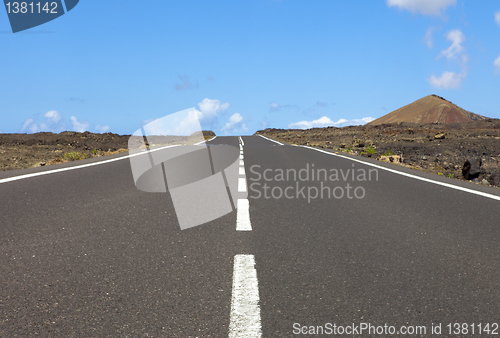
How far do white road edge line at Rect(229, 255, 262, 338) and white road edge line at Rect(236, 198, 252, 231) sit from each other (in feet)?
3.64

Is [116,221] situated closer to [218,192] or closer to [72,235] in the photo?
[72,235]

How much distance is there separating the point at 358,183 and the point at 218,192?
325cm

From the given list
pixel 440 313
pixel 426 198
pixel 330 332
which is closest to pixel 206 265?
pixel 330 332

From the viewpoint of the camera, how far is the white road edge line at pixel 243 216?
461cm

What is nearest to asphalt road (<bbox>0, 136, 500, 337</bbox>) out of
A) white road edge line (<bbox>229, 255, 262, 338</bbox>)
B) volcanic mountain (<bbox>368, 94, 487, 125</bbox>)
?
white road edge line (<bbox>229, 255, 262, 338</bbox>)

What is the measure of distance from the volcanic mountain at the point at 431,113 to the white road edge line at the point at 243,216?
349 ft

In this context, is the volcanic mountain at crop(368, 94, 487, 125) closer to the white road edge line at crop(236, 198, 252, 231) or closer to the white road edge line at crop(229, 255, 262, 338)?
the white road edge line at crop(236, 198, 252, 231)

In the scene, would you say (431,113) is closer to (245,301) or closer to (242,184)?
(242,184)

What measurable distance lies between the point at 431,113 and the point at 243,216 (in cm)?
11400

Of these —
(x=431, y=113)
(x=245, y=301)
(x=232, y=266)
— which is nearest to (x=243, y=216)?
(x=232, y=266)

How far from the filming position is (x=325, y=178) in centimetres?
900

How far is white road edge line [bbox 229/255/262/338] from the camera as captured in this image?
2.33m

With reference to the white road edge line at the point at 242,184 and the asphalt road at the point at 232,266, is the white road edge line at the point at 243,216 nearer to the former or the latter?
the asphalt road at the point at 232,266

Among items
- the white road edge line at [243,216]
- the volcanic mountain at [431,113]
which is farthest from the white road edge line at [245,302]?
the volcanic mountain at [431,113]
